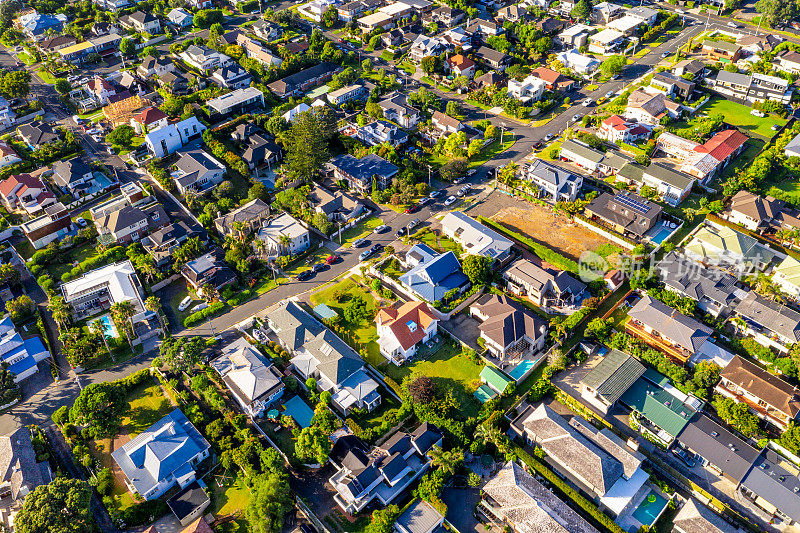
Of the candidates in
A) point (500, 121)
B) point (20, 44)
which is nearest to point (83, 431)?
point (500, 121)

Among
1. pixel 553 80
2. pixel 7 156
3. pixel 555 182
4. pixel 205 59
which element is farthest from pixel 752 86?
pixel 7 156

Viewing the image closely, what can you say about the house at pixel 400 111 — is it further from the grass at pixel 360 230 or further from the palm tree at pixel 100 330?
the palm tree at pixel 100 330

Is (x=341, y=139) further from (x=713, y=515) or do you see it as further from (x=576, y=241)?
(x=713, y=515)

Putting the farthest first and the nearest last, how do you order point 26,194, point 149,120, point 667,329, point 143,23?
point 143,23 < point 149,120 < point 26,194 < point 667,329

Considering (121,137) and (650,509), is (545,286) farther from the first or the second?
(121,137)

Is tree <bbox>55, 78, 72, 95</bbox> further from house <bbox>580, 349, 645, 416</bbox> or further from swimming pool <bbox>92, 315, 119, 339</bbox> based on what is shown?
house <bbox>580, 349, 645, 416</bbox>
